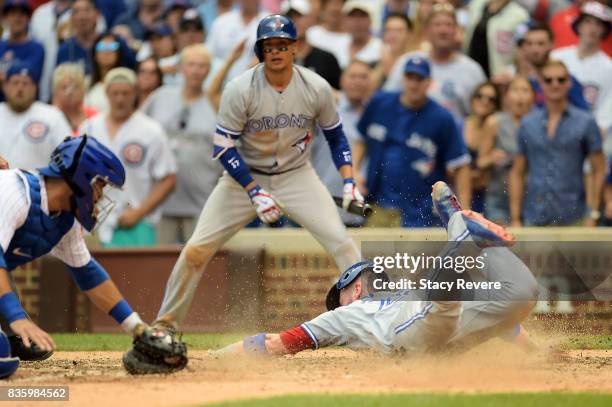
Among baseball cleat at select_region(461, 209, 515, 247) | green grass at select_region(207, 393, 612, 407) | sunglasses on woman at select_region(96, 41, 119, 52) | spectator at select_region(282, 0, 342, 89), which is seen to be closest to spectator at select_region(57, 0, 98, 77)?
sunglasses on woman at select_region(96, 41, 119, 52)

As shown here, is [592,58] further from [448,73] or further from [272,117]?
[272,117]

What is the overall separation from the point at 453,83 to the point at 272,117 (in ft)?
14.4

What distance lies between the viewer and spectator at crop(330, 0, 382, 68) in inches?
631

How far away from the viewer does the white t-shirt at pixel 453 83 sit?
15.2 metres

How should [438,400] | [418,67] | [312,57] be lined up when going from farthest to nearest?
[312,57]
[418,67]
[438,400]

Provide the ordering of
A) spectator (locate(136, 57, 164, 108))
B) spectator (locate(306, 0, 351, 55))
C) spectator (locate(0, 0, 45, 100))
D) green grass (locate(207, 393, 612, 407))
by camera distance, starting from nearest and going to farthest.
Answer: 1. green grass (locate(207, 393, 612, 407))
2. spectator (locate(136, 57, 164, 108))
3. spectator (locate(0, 0, 45, 100))
4. spectator (locate(306, 0, 351, 55))

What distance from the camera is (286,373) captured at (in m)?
9.31

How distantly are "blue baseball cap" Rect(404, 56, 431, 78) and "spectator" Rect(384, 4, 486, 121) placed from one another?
1.10m

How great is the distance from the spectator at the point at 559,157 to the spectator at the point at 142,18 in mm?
5949

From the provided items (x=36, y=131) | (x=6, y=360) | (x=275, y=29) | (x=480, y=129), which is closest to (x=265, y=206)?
(x=275, y=29)

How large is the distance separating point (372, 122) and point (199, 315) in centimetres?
285

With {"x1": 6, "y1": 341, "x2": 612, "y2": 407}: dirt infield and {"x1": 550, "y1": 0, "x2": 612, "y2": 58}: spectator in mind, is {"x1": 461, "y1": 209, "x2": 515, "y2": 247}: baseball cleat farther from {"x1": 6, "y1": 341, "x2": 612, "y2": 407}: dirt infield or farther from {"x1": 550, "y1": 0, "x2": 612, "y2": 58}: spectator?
{"x1": 550, "y1": 0, "x2": 612, "y2": 58}: spectator

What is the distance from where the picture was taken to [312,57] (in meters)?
15.4

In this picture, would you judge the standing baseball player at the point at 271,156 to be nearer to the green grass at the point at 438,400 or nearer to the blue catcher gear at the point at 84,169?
the blue catcher gear at the point at 84,169
